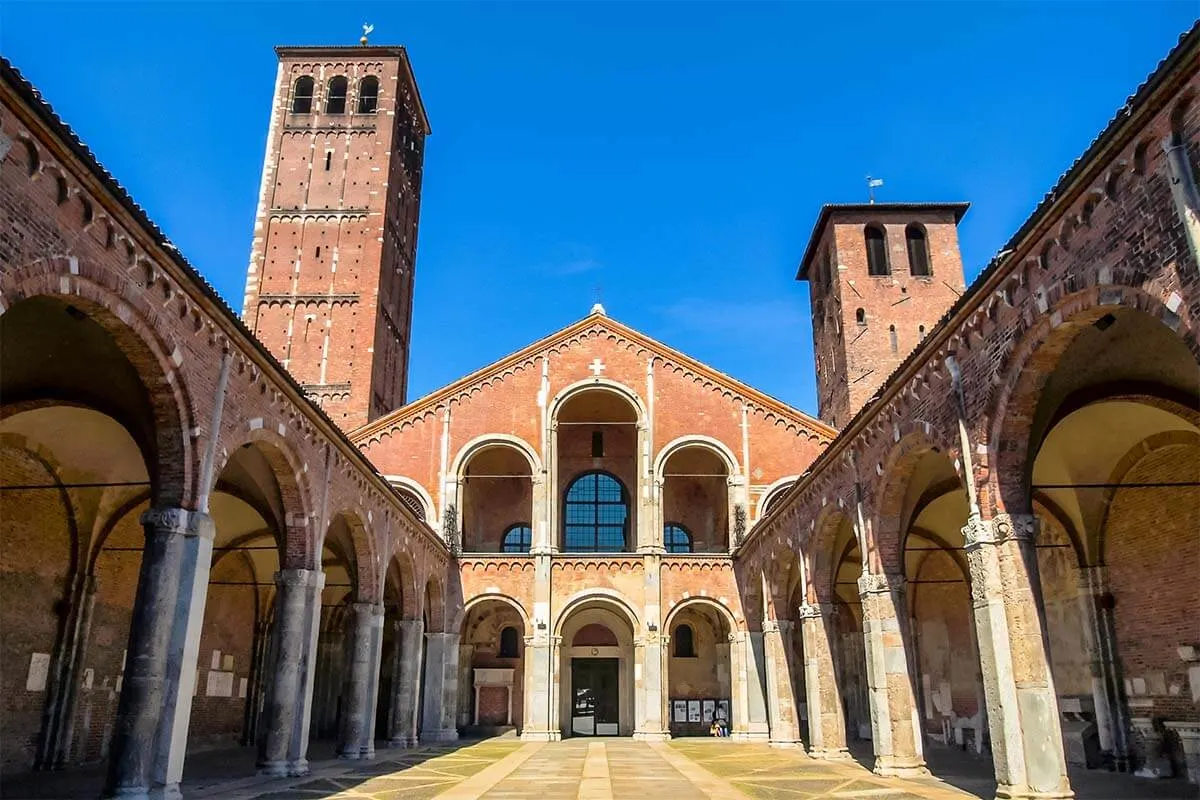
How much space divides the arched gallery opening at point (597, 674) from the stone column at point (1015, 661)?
64.5 feet

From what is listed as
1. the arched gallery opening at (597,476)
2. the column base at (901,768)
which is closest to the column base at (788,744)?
the column base at (901,768)

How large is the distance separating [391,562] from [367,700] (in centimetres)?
416

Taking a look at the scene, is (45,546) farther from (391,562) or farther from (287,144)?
(287,144)

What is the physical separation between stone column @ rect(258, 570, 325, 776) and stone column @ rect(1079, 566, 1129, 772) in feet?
45.5

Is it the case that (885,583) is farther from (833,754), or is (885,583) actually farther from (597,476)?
(597,476)

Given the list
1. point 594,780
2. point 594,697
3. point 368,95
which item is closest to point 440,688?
point 594,697

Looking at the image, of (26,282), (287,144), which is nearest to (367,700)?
(26,282)

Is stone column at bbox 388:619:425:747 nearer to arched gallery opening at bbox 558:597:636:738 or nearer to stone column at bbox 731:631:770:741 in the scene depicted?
arched gallery opening at bbox 558:597:636:738

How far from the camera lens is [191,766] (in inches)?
671

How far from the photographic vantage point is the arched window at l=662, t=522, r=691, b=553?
105 ft

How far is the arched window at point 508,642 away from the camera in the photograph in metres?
31.6

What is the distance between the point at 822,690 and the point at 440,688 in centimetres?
1220

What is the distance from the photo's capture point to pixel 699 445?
29.4 m

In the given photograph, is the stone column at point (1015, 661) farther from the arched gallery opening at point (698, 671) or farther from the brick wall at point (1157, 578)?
the arched gallery opening at point (698, 671)
